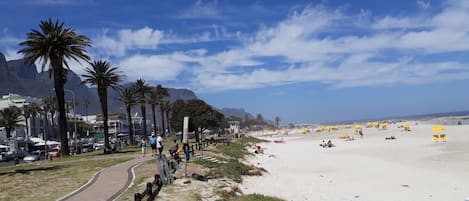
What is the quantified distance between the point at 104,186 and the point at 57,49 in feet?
75.8

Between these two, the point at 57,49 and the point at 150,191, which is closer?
the point at 150,191

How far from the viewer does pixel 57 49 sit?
36.5 metres

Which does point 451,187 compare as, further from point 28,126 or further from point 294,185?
point 28,126

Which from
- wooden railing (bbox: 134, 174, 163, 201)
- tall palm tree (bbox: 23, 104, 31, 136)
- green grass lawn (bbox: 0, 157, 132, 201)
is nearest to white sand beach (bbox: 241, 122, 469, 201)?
wooden railing (bbox: 134, 174, 163, 201)

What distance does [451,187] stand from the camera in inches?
837

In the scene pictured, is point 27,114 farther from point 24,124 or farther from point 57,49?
point 57,49

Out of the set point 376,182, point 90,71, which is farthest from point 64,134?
point 376,182

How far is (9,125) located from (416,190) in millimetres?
92557

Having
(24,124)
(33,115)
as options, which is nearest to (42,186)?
(33,115)

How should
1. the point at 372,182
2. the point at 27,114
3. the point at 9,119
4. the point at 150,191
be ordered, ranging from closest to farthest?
the point at 150,191 → the point at 372,182 → the point at 9,119 → the point at 27,114

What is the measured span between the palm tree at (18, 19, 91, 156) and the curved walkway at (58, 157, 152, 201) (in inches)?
701

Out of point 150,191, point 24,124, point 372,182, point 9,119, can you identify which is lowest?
point 372,182

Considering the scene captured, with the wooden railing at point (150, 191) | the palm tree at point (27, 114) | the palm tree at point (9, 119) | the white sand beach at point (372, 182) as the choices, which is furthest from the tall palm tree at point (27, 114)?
the wooden railing at point (150, 191)

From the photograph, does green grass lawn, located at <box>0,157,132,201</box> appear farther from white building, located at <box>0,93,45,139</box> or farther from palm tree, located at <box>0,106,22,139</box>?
white building, located at <box>0,93,45,139</box>
